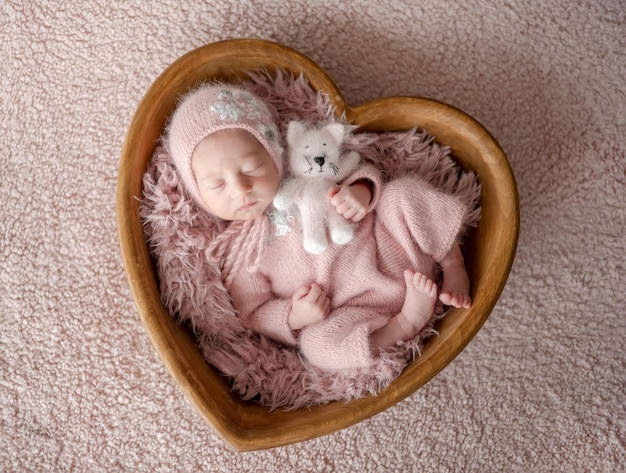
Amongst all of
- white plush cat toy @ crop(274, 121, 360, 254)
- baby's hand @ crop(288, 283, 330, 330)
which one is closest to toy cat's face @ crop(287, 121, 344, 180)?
white plush cat toy @ crop(274, 121, 360, 254)

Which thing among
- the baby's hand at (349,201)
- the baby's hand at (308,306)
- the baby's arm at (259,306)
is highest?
the baby's hand at (349,201)

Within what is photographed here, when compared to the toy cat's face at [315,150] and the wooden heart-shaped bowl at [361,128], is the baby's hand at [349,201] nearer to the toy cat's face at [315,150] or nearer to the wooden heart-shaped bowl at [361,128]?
the toy cat's face at [315,150]

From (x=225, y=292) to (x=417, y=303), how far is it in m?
0.39

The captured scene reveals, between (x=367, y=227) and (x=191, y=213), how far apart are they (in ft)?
1.20

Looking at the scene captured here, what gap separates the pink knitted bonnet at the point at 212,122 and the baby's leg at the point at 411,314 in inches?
13.7

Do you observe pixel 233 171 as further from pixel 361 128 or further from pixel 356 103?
pixel 356 103

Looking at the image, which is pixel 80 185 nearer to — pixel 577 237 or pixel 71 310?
pixel 71 310

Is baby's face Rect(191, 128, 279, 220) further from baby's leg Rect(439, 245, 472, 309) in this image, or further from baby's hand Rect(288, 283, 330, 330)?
baby's leg Rect(439, 245, 472, 309)

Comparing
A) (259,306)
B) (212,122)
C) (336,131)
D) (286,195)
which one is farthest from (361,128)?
(259,306)

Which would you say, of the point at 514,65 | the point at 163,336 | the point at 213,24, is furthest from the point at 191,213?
the point at 514,65

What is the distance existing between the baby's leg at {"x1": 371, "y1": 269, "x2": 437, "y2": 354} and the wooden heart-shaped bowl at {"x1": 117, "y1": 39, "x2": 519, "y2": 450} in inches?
2.0

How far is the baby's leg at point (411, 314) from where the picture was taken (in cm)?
107

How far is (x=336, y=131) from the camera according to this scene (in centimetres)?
109

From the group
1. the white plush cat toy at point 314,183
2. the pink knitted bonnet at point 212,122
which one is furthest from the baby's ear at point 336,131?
the pink knitted bonnet at point 212,122
